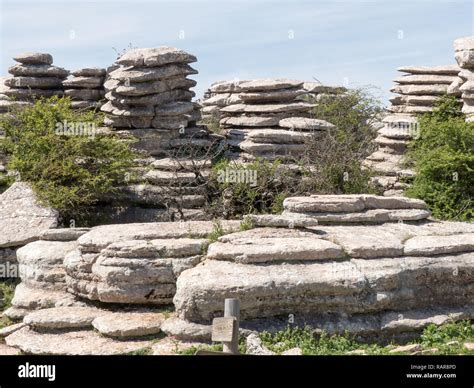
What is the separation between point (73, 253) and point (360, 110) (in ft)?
54.1

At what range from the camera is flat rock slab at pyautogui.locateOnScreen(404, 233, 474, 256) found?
13.5 metres

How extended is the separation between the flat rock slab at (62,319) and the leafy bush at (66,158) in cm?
495

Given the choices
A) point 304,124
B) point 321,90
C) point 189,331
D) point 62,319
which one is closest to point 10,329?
point 62,319

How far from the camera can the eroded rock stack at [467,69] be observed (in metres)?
21.5

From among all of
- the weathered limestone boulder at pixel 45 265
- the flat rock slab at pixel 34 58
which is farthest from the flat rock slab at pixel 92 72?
the weathered limestone boulder at pixel 45 265

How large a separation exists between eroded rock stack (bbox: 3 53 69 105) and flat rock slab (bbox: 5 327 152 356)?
13543 millimetres

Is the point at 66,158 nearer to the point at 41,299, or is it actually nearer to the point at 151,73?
the point at 151,73

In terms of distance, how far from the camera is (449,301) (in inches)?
533

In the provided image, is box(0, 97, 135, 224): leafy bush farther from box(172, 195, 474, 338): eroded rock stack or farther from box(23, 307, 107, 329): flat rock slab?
box(172, 195, 474, 338): eroded rock stack

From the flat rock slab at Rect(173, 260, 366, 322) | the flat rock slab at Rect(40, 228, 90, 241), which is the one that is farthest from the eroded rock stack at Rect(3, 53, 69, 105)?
the flat rock slab at Rect(173, 260, 366, 322)

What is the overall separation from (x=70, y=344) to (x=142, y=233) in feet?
7.49

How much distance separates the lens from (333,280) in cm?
1262
